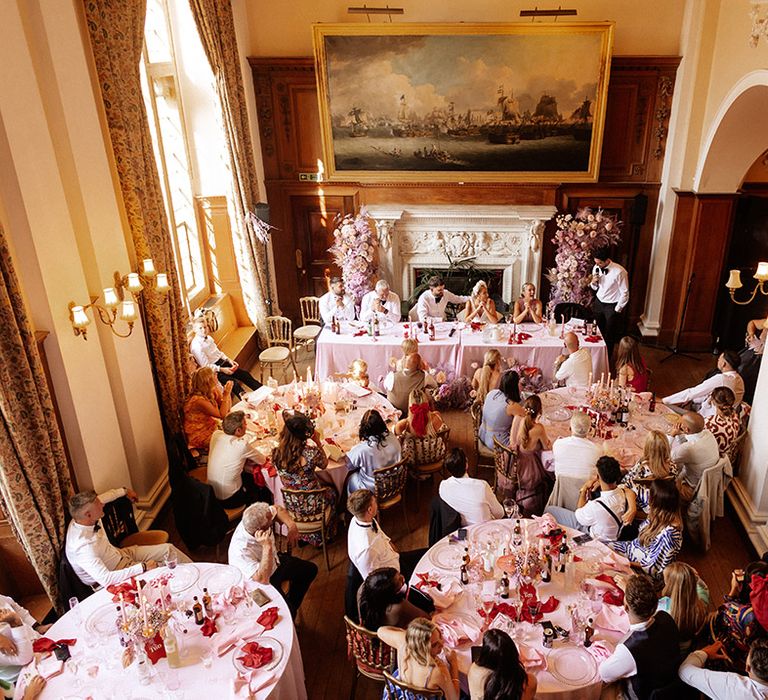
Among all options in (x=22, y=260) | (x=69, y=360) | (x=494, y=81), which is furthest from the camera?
(x=494, y=81)

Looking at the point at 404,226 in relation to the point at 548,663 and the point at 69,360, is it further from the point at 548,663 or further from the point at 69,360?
the point at 548,663

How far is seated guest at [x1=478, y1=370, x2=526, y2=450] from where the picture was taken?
6.16m

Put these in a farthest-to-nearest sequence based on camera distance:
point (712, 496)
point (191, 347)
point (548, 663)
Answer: point (191, 347), point (712, 496), point (548, 663)

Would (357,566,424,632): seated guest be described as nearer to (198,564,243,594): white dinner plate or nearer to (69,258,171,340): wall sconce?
(198,564,243,594): white dinner plate

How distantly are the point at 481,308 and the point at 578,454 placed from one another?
3.65 metres

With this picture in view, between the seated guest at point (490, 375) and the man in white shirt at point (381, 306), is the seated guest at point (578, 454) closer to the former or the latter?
the seated guest at point (490, 375)

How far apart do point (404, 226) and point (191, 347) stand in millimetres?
4257

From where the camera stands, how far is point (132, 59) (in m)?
5.99

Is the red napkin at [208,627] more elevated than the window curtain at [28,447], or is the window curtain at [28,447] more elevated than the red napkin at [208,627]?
the window curtain at [28,447]

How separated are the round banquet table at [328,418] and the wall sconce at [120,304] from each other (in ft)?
4.88

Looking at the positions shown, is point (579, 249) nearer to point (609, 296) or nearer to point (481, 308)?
point (609, 296)

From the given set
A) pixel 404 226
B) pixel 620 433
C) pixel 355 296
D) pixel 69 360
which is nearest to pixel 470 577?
pixel 620 433

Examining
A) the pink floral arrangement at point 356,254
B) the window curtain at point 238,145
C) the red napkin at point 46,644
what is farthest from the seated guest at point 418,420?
the window curtain at point 238,145

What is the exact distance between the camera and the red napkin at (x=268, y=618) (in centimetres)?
401
